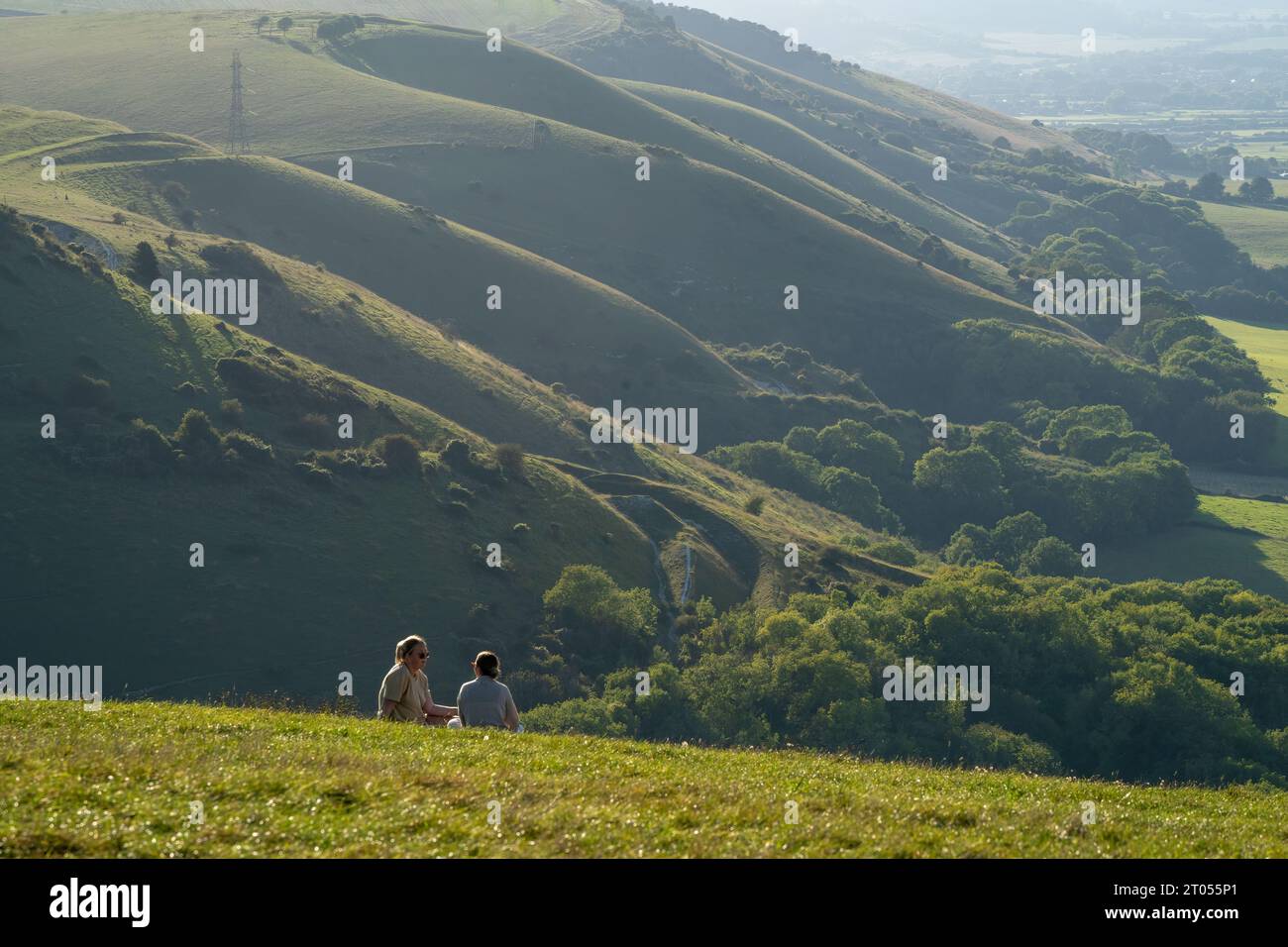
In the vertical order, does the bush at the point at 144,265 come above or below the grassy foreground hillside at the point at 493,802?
above

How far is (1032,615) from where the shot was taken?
241 ft

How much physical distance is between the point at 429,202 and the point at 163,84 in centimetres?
4871

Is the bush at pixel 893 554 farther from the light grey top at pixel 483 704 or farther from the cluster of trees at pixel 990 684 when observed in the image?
the light grey top at pixel 483 704

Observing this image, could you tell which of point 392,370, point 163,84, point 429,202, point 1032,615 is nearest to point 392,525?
point 392,370

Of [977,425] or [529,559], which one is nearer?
[529,559]

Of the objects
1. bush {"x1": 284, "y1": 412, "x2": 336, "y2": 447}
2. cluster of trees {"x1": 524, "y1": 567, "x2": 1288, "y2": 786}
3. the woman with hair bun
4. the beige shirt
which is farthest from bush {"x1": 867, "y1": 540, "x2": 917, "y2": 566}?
the beige shirt

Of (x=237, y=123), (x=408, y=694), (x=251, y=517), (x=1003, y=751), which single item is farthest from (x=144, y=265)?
(x=408, y=694)

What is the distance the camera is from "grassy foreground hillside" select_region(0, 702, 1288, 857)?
13117mm

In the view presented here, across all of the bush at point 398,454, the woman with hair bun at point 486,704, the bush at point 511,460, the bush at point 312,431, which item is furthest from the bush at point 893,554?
the woman with hair bun at point 486,704

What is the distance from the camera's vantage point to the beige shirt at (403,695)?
21.2 metres

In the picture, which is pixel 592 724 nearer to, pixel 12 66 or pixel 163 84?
pixel 163 84

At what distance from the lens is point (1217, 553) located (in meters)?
132
